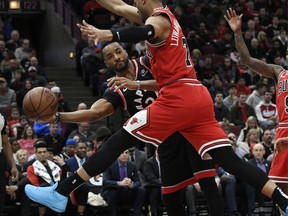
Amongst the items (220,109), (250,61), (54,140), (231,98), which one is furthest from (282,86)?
(231,98)

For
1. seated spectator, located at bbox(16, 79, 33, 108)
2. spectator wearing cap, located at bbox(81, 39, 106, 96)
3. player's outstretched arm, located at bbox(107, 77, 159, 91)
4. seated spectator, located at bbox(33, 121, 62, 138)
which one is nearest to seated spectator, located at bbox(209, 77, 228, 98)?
spectator wearing cap, located at bbox(81, 39, 106, 96)

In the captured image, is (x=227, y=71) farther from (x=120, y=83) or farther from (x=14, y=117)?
(x=120, y=83)

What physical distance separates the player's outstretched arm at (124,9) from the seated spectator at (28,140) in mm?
6285

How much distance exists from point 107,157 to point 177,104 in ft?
2.77

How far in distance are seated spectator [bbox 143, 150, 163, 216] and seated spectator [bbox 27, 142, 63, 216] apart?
5.14ft

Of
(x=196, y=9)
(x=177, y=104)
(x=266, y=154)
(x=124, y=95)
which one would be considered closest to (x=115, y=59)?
(x=124, y=95)

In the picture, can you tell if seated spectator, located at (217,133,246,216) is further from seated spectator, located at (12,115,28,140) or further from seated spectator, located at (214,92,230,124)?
seated spectator, located at (12,115,28,140)

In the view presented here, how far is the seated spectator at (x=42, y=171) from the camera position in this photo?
12195 mm

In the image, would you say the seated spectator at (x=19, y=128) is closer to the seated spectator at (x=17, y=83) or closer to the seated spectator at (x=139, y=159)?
the seated spectator at (x=17, y=83)

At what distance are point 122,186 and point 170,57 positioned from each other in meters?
5.70

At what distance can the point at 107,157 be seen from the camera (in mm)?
7363

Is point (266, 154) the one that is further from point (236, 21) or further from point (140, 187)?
point (236, 21)

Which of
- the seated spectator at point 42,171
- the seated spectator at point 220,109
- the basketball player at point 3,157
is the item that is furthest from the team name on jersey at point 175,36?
the seated spectator at point 220,109

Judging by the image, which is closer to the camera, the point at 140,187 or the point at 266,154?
the point at 140,187
